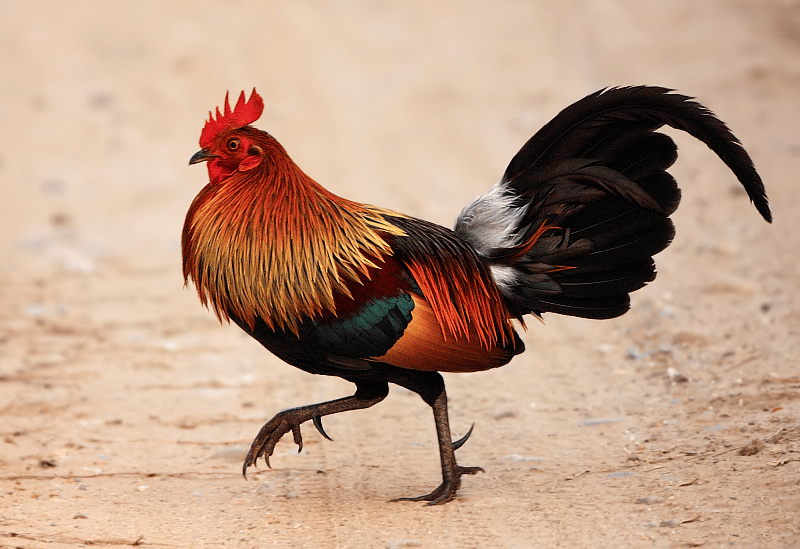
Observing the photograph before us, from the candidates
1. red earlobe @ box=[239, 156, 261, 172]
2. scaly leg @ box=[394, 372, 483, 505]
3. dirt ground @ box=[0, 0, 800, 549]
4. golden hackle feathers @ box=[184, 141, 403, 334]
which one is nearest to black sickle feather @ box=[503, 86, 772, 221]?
golden hackle feathers @ box=[184, 141, 403, 334]

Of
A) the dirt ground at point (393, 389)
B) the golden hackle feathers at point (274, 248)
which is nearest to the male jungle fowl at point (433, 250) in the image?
the golden hackle feathers at point (274, 248)

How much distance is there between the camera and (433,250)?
4.11m

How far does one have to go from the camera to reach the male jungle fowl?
3.88 meters

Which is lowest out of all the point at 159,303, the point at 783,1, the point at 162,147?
the point at 159,303

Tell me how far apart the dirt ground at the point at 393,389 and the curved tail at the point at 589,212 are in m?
0.95

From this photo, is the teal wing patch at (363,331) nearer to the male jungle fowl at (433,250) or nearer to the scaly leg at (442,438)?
the male jungle fowl at (433,250)

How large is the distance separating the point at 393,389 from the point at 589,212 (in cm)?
257

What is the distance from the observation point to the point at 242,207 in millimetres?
3959

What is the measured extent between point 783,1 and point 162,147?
782cm

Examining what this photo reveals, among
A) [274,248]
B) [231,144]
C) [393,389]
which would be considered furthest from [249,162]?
[393,389]

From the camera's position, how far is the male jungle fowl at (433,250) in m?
3.88

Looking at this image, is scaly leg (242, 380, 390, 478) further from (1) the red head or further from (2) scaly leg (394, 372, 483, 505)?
(1) the red head

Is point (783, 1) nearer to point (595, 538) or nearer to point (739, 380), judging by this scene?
point (739, 380)

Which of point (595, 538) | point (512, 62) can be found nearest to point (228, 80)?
point (512, 62)
